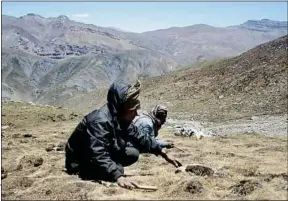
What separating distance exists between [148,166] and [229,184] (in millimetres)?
2191

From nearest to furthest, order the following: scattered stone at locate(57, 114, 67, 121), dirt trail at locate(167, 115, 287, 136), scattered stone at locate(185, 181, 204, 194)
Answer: scattered stone at locate(185, 181, 204, 194), dirt trail at locate(167, 115, 287, 136), scattered stone at locate(57, 114, 67, 121)

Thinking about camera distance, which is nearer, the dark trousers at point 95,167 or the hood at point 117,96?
the hood at point 117,96

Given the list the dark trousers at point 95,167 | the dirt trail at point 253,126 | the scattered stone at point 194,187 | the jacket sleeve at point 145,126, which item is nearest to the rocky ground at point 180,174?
the scattered stone at point 194,187

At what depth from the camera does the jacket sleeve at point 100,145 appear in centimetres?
619

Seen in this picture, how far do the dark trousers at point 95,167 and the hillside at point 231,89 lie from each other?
54.4 ft

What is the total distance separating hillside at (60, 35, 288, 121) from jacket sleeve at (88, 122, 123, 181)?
17678 millimetres

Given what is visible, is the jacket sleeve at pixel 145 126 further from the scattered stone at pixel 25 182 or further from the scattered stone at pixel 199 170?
the scattered stone at pixel 25 182

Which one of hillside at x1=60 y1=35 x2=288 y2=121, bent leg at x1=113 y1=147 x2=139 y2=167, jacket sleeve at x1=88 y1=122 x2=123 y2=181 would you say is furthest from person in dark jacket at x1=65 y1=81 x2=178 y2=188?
hillside at x1=60 y1=35 x2=288 y2=121

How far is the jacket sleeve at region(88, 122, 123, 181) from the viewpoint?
20.3 feet

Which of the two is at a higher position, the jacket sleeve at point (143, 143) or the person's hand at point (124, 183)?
the jacket sleeve at point (143, 143)

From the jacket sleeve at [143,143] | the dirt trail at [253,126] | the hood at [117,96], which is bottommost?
the dirt trail at [253,126]

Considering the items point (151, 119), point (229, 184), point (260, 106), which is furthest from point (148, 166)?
point (260, 106)

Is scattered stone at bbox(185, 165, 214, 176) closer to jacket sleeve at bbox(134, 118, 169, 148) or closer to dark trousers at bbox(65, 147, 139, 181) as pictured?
jacket sleeve at bbox(134, 118, 169, 148)

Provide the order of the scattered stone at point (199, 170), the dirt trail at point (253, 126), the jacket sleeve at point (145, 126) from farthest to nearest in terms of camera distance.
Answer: the dirt trail at point (253, 126), the jacket sleeve at point (145, 126), the scattered stone at point (199, 170)
